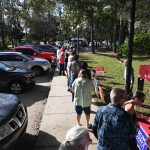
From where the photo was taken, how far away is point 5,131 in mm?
6520

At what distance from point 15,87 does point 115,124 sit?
32.9 ft

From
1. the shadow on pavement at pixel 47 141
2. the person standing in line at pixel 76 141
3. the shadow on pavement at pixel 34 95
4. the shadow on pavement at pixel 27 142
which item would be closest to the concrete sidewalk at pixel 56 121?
the shadow on pavement at pixel 47 141

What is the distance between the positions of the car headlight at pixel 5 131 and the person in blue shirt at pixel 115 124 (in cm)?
200

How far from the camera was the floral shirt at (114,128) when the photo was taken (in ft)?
16.7

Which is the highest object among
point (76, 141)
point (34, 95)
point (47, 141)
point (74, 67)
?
point (76, 141)

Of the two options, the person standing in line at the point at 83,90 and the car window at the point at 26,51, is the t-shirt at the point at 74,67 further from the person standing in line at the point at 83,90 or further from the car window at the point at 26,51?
the car window at the point at 26,51

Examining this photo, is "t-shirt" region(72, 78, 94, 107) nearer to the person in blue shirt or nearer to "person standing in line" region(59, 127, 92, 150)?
the person in blue shirt

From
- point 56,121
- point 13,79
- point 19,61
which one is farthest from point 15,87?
A: point 56,121

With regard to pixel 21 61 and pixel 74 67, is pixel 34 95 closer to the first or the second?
pixel 74 67

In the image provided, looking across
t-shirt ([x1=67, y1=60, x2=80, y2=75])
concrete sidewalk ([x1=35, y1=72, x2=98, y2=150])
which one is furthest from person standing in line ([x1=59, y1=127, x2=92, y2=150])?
t-shirt ([x1=67, y1=60, x2=80, y2=75])

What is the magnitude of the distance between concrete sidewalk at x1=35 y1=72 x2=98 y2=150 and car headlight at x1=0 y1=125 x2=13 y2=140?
1290 mm

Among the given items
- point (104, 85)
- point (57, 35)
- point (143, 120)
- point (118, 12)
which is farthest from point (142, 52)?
point (57, 35)

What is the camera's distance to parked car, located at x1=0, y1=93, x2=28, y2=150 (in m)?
6.45

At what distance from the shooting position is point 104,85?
15.5 meters
